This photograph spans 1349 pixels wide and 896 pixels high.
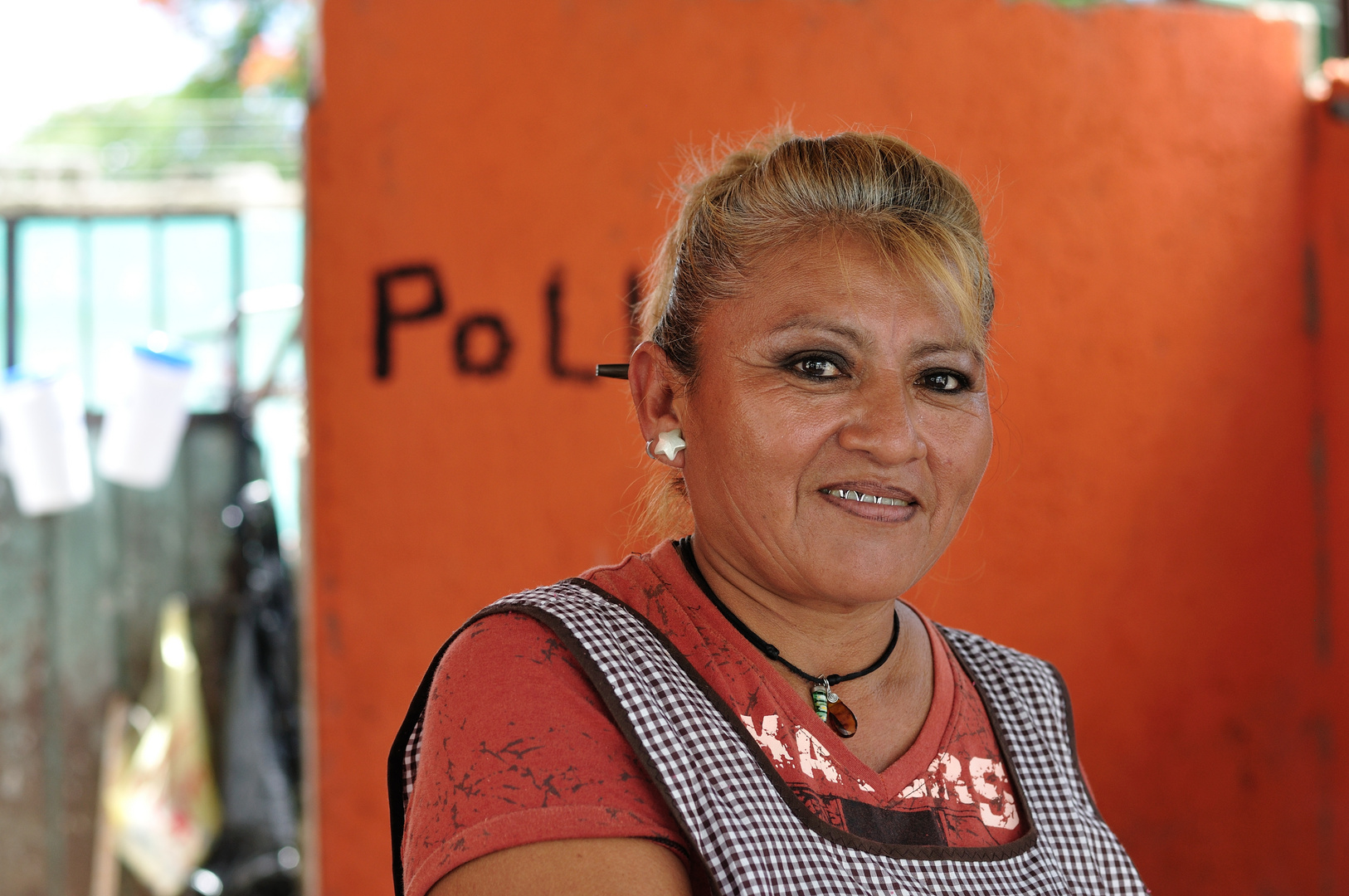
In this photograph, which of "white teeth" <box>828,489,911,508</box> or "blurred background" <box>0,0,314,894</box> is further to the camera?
"blurred background" <box>0,0,314,894</box>

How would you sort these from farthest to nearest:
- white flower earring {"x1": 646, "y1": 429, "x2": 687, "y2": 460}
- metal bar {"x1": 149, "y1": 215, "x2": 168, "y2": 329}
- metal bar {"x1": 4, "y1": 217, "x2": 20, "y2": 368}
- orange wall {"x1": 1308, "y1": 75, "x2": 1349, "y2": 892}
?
metal bar {"x1": 149, "y1": 215, "x2": 168, "y2": 329} < metal bar {"x1": 4, "y1": 217, "x2": 20, "y2": 368} < orange wall {"x1": 1308, "y1": 75, "x2": 1349, "y2": 892} < white flower earring {"x1": 646, "y1": 429, "x2": 687, "y2": 460}

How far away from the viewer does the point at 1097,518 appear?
3357mm

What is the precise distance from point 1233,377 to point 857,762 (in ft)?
8.63

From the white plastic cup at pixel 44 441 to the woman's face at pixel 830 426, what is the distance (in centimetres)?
279

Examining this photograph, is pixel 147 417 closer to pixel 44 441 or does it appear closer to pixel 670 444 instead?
pixel 44 441

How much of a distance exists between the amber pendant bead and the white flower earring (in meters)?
0.37

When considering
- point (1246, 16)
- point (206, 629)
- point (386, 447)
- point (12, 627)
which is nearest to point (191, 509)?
point (206, 629)

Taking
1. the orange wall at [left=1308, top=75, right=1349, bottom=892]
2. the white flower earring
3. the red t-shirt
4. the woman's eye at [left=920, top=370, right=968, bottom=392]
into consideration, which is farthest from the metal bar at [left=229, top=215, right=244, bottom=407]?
the orange wall at [left=1308, top=75, right=1349, bottom=892]

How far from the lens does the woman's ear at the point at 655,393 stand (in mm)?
1550

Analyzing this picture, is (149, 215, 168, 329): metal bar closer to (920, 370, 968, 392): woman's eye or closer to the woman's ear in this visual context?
the woman's ear

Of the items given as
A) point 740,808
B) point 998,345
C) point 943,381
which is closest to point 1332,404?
point 998,345

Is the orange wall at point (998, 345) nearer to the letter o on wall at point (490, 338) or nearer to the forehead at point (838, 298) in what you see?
the letter o on wall at point (490, 338)

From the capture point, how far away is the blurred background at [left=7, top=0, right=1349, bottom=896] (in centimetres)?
291

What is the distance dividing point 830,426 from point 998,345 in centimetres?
191
